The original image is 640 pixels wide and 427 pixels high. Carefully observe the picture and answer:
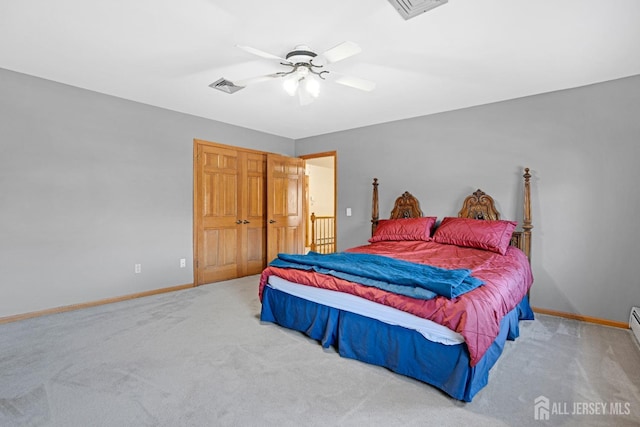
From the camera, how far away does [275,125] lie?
492 centimetres

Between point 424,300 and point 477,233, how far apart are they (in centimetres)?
180

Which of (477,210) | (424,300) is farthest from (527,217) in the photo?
(424,300)

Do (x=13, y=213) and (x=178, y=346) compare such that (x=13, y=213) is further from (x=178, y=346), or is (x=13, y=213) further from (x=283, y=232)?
(x=283, y=232)

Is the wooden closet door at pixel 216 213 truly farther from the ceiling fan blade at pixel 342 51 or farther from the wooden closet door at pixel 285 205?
the ceiling fan blade at pixel 342 51

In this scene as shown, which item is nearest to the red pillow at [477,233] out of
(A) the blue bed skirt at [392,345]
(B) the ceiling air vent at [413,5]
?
(A) the blue bed skirt at [392,345]

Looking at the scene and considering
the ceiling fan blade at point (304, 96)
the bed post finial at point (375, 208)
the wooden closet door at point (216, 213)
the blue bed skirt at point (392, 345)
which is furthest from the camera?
the bed post finial at point (375, 208)

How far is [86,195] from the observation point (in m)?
3.46

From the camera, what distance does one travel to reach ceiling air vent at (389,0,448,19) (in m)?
1.91

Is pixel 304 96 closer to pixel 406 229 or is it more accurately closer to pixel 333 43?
pixel 333 43

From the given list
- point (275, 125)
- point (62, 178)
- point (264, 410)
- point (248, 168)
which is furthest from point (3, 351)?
point (275, 125)

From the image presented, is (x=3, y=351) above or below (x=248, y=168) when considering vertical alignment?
below

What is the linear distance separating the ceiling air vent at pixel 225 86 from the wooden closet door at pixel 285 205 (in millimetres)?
1847

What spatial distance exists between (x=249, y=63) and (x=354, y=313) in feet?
7.65

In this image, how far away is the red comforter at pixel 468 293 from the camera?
1.79 metres
